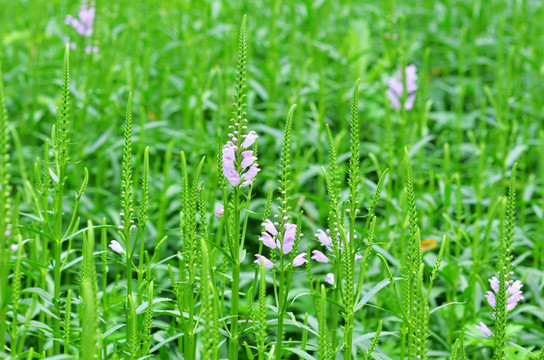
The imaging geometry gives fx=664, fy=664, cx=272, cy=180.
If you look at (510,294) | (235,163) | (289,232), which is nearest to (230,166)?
(235,163)

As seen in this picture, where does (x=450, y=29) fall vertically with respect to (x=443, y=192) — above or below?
above

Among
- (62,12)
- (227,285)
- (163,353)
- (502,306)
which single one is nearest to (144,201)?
(163,353)

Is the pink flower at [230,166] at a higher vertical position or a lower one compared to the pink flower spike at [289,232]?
higher

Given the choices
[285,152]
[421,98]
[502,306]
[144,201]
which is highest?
[421,98]

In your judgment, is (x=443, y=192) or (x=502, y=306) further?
(x=443, y=192)

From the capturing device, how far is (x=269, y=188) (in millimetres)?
2465

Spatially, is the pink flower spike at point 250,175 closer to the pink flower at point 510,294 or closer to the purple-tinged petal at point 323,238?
the purple-tinged petal at point 323,238

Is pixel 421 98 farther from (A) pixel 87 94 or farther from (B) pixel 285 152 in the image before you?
(B) pixel 285 152

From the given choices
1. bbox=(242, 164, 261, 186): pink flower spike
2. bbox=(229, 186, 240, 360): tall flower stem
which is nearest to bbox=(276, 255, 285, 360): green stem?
bbox=(229, 186, 240, 360): tall flower stem

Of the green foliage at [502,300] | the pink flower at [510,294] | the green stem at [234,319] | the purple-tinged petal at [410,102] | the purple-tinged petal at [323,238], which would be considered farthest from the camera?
the purple-tinged petal at [410,102]

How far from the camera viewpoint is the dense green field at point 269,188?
8.16ft

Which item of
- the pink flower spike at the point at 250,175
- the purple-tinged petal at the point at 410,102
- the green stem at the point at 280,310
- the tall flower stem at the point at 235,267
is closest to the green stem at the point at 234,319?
the tall flower stem at the point at 235,267

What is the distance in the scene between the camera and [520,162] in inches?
205

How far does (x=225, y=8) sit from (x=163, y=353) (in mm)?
4643
